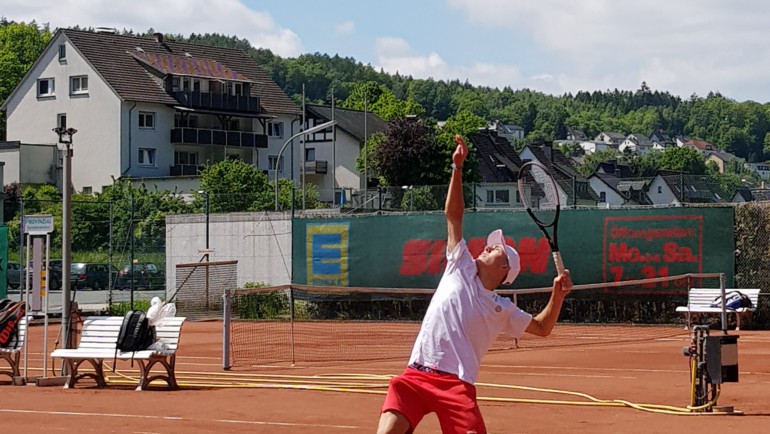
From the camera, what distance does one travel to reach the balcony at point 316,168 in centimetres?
7481

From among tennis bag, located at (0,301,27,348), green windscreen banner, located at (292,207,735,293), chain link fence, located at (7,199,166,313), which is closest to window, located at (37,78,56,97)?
chain link fence, located at (7,199,166,313)

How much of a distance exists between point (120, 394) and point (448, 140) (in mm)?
51518

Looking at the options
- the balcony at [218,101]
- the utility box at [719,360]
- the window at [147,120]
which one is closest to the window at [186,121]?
the balcony at [218,101]

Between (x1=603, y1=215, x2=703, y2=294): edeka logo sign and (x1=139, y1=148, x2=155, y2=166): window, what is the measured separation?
42.1m

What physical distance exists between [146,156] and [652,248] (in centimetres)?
4335

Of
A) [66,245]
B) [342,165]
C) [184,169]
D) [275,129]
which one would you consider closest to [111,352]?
[66,245]

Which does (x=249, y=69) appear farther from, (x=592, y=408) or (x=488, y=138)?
(x=592, y=408)

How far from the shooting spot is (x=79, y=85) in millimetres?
64188

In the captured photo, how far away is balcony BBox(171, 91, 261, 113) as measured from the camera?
215 ft

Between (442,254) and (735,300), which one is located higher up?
(442,254)

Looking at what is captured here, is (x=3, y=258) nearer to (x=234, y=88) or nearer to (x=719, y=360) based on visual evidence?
(x=719, y=360)

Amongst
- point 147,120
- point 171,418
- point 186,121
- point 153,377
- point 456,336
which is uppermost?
point 186,121

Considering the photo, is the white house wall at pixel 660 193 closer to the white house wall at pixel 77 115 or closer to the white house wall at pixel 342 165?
the white house wall at pixel 77 115

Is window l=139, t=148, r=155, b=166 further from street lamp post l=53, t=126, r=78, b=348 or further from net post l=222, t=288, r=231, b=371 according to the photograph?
street lamp post l=53, t=126, r=78, b=348
